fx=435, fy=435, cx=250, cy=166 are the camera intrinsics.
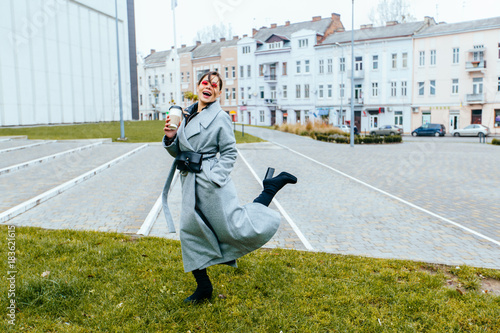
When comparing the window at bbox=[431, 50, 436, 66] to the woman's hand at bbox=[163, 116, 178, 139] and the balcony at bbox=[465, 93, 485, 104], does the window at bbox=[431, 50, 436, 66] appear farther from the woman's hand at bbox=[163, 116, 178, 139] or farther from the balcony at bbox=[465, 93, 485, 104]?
the woman's hand at bbox=[163, 116, 178, 139]

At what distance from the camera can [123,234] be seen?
19.9 feet

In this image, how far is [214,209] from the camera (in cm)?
352

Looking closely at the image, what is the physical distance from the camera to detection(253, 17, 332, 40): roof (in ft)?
196

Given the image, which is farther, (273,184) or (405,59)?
(405,59)

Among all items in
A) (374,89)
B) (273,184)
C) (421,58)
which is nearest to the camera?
(273,184)

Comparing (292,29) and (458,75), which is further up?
(292,29)

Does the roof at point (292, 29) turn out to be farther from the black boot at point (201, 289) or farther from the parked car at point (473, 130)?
the black boot at point (201, 289)

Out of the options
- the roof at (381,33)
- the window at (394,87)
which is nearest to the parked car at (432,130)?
the window at (394,87)

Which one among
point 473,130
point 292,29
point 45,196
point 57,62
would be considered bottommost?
point 45,196

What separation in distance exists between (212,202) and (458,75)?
169ft

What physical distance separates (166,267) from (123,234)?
163cm

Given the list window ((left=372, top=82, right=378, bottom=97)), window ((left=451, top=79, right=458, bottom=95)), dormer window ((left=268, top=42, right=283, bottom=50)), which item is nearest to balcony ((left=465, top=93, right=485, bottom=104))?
window ((left=451, top=79, right=458, bottom=95))

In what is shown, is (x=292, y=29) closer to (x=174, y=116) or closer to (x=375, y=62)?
(x=375, y=62)

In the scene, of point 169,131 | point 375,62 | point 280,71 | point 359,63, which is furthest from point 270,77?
point 169,131
